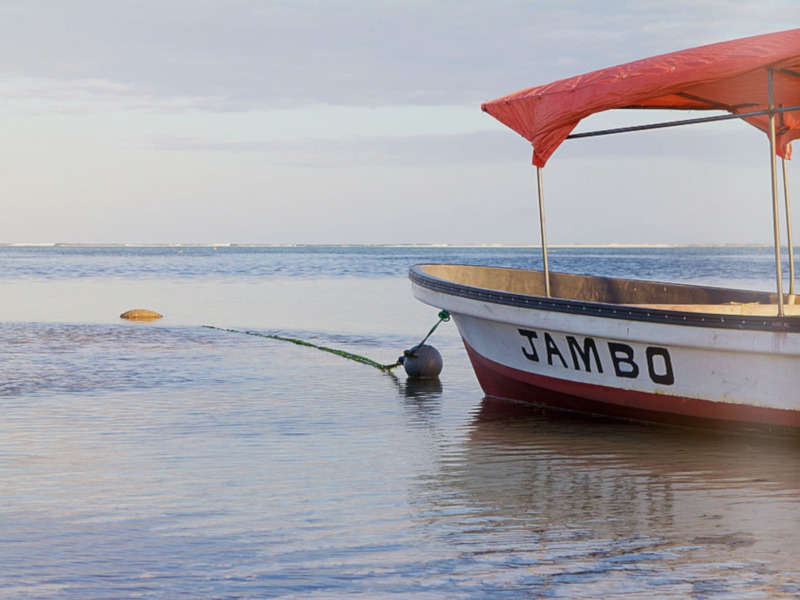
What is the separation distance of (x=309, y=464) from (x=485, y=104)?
15.5 ft

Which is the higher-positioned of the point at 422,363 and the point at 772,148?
the point at 772,148

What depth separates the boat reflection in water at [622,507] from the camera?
515 centimetres

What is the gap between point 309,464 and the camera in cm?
769

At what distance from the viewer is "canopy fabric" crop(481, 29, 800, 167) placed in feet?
27.4

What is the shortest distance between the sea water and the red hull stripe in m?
0.16

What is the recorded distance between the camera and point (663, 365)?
899 cm

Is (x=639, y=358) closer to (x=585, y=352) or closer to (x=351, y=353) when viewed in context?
(x=585, y=352)

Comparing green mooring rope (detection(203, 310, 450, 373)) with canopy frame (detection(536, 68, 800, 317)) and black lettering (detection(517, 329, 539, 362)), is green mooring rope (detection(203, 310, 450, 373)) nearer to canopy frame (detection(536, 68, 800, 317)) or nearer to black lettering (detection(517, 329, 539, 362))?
black lettering (detection(517, 329, 539, 362))

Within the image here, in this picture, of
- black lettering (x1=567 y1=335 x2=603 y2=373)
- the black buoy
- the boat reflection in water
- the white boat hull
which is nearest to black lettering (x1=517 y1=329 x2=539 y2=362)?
the white boat hull

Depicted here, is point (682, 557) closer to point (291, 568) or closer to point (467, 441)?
point (291, 568)

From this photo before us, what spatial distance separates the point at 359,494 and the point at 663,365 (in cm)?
343

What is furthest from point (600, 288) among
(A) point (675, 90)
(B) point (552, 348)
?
(A) point (675, 90)

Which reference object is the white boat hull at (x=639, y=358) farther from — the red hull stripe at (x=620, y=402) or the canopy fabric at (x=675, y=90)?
the canopy fabric at (x=675, y=90)

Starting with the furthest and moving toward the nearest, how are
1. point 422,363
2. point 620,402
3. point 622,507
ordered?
point 422,363
point 620,402
point 622,507
